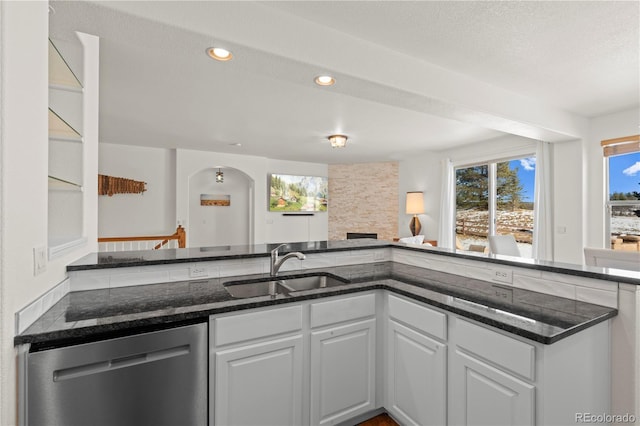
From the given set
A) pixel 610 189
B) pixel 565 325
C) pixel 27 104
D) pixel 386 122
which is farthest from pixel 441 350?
pixel 610 189

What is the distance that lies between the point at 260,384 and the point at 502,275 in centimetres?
150

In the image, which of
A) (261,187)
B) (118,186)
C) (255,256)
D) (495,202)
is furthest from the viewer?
(261,187)

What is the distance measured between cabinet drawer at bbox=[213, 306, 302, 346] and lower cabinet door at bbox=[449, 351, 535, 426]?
0.82 metres

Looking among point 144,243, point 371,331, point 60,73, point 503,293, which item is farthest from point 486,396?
point 144,243

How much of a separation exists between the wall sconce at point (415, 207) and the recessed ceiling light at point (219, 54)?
510 centimetres

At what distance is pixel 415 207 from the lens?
245 inches

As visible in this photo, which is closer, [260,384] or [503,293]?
[260,384]

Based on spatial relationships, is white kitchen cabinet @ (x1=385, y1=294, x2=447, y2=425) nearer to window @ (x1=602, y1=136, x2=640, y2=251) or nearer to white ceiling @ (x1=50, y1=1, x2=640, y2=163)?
white ceiling @ (x1=50, y1=1, x2=640, y2=163)

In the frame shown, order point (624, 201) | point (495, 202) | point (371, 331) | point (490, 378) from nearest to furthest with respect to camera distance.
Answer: point (490, 378) < point (371, 331) < point (624, 201) < point (495, 202)

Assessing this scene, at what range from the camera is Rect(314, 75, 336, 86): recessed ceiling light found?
206 cm

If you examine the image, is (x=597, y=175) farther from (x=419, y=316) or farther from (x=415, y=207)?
(x=419, y=316)

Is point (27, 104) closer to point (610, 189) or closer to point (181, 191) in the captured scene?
point (181, 191)

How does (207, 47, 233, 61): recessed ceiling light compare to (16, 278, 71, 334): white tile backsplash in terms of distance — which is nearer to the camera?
(16, 278, 71, 334): white tile backsplash

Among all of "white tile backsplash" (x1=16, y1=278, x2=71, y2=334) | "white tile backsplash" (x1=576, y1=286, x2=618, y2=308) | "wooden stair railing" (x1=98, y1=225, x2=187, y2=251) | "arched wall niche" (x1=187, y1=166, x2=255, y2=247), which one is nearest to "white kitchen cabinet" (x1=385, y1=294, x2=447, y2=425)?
"white tile backsplash" (x1=576, y1=286, x2=618, y2=308)
